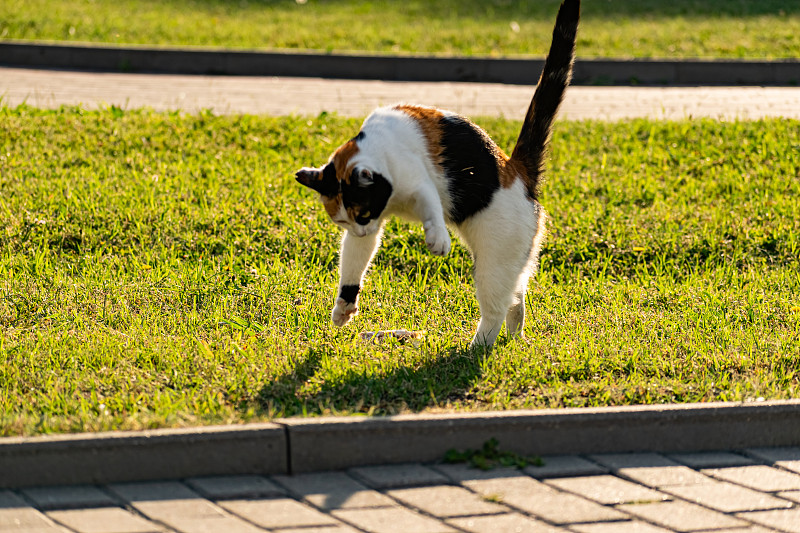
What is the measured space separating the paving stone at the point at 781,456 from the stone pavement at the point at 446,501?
41 millimetres

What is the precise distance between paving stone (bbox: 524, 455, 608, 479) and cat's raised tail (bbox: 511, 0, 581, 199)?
1413 mm

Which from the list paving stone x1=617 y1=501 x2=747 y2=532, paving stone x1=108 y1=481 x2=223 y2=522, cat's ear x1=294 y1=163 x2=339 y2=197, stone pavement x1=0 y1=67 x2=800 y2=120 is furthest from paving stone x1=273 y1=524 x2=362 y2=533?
stone pavement x1=0 y1=67 x2=800 y2=120

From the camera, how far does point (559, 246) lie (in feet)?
20.3

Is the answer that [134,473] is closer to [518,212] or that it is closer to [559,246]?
[518,212]

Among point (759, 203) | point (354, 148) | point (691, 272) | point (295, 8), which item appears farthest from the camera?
point (295, 8)

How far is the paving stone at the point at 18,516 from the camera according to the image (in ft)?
10.6

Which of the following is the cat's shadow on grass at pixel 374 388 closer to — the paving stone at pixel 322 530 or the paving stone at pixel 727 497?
the paving stone at pixel 322 530

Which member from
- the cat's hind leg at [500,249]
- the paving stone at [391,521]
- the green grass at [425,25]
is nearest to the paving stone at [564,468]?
the paving stone at [391,521]

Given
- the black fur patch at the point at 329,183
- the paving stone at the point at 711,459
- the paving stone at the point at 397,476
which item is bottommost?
the paving stone at the point at 397,476

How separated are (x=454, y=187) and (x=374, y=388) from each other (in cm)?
100

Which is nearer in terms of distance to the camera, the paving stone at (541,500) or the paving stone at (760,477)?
the paving stone at (541,500)

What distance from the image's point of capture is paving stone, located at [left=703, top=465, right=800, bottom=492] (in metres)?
3.70

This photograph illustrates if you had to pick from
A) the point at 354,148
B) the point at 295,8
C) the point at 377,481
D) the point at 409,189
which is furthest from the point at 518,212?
the point at 295,8

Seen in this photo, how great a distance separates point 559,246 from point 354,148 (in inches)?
92.7
